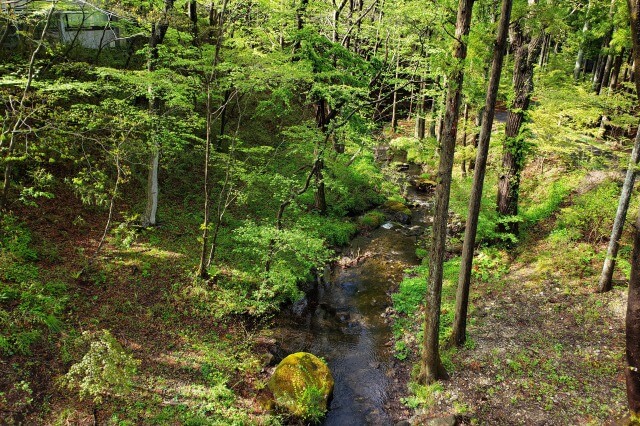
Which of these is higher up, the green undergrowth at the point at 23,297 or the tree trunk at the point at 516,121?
the tree trunk at the point at 516,121

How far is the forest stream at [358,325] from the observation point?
32.4ft

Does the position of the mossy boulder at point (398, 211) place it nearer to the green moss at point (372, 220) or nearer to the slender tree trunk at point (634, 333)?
the green moss at point (372, 220)

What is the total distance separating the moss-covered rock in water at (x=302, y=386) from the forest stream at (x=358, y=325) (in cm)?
47

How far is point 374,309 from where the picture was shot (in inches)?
548

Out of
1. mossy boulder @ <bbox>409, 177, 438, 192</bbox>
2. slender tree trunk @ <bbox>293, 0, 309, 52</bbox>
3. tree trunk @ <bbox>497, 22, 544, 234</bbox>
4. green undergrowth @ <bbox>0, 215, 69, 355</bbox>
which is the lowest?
mossy boulder @ <bbox>409, 177, 438, 192</bbox>

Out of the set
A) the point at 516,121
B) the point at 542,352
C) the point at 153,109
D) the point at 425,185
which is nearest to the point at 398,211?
the point at 425,185

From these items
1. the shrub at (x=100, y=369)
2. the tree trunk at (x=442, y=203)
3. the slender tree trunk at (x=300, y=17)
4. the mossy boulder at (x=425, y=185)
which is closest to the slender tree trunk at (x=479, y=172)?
the tree trunk at (x=442, y=203)

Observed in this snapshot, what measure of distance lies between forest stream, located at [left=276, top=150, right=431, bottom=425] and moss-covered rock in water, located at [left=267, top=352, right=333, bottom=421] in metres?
0.47

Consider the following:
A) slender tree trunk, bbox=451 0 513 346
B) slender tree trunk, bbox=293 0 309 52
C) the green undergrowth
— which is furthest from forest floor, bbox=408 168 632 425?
slender tree trunk, bbox=293 0 309 52

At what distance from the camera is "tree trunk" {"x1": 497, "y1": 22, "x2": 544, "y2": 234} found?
12.4 meters

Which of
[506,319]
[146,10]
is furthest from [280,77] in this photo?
[506,319]

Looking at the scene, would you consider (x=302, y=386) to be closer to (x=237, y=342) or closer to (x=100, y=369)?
(x=237, y=342)

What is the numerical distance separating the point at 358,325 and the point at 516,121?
8.81 metres

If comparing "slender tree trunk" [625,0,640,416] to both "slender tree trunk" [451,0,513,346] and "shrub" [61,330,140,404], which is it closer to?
"slender tree trunk" [451,0,513,346]
